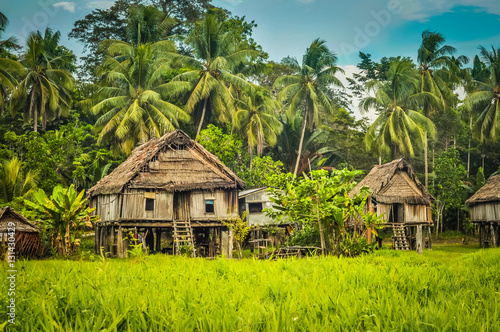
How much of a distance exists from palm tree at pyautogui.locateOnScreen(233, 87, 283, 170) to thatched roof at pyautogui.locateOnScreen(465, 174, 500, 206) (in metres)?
14.1

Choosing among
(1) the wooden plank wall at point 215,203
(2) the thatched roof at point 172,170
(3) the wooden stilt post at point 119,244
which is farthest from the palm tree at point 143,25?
(3) the wooden stilt post at point 119,244

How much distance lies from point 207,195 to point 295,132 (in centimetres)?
1922

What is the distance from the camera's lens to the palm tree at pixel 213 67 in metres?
32.4

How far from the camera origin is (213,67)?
3247cm

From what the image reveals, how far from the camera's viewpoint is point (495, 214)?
2875 cm

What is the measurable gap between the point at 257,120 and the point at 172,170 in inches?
509

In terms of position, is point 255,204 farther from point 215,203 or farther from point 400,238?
point 400,238

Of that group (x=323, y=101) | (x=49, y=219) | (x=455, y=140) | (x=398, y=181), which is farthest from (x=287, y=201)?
(x=455, y=140)

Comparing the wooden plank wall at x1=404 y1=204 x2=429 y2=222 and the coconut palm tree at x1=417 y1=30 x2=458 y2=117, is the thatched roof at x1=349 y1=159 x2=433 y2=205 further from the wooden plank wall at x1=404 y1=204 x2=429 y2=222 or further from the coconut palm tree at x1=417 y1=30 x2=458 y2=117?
the coconut palm tree at x1=417 y1=30 x2=458 y2=117

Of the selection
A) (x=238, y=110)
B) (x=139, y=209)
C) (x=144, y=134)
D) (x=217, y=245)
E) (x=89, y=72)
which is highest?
(x=89, y=72)

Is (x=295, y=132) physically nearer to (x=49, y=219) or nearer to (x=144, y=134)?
(x=144, y=134)

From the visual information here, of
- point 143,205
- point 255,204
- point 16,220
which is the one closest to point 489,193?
point 255,204

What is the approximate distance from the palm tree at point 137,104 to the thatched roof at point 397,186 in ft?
42.1

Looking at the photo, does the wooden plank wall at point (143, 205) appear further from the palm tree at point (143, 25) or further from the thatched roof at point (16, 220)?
the palm tree at point (143, 25)
